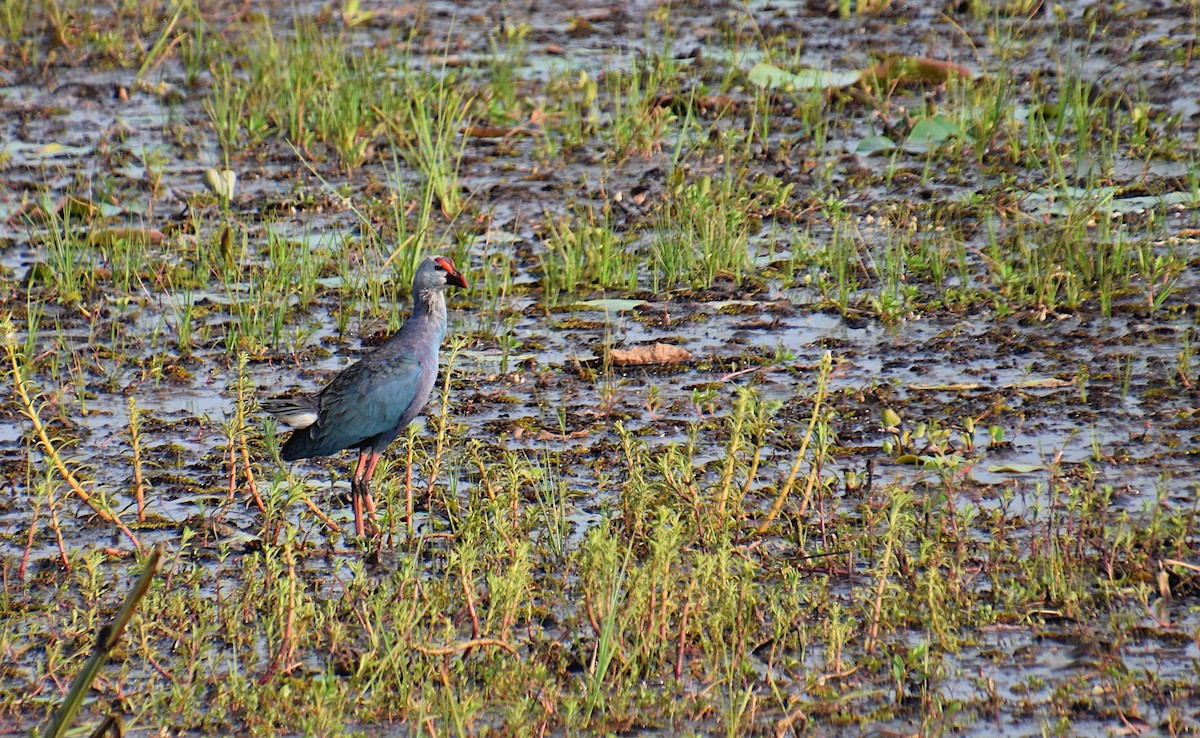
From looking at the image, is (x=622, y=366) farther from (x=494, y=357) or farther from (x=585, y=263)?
(x=585, y=263)

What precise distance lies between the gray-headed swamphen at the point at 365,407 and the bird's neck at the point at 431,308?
3.2 inches

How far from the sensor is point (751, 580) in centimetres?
471

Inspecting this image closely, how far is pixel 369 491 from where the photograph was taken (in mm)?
5422

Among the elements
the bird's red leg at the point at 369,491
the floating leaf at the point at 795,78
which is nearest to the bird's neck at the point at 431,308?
the bird's red leg at the point at 369,491

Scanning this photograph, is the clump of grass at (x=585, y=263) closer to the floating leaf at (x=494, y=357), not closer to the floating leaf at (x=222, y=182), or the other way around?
the floating leaf at (x=494, y=357)

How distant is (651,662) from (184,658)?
4.18ft

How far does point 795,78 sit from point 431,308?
4.20 metres

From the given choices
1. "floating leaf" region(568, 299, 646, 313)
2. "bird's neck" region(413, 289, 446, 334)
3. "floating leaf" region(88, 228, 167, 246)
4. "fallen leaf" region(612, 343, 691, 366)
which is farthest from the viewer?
"floating leaf" region(88, 228, 167, 246)

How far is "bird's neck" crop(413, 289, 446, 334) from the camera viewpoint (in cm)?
587

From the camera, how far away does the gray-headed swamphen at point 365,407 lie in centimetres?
540

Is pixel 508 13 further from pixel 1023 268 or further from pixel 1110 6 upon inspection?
pixel 1023 268

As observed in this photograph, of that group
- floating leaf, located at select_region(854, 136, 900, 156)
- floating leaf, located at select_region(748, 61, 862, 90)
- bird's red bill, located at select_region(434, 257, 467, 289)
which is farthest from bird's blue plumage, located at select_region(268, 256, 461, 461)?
floating leaf, located at select_region(748, 61, 862, 90)

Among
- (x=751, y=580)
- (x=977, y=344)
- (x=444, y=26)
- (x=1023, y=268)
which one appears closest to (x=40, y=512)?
(x=751, y=580)

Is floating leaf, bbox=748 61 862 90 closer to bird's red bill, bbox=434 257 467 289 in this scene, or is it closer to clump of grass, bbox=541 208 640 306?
clump of grass, bbox=541 208 640 306
